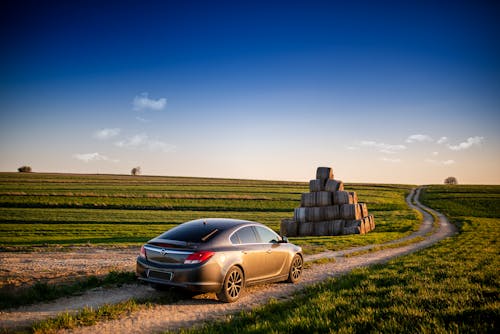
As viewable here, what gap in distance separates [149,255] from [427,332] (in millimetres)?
5630

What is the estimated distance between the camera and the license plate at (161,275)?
772 centimetres

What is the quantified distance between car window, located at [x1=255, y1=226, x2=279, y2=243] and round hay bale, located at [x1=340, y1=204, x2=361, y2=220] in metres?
19.0

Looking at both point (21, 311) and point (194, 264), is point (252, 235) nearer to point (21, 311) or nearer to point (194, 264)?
point (194, 264)

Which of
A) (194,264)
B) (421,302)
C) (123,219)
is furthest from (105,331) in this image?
(123,219)

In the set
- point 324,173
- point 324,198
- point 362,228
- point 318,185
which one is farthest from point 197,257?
point 324,173

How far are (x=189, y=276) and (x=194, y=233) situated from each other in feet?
3.73

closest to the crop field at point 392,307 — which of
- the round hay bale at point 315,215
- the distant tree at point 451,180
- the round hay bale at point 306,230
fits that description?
the round hay bale at point 306,230

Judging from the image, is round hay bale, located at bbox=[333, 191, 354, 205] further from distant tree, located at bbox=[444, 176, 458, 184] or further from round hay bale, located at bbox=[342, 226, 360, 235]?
distant tree, located at bbox=[444, 176, 458, 184]

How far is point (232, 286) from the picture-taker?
8.27 m

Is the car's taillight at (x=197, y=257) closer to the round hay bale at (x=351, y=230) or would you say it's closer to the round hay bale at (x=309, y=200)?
the round hay bale at (x=351, y=230)

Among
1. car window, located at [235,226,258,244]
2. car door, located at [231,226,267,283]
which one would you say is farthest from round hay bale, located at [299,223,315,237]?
car window, located at [235,226,258,244]

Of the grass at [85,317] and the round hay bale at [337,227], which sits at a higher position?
the grass at [85,317]

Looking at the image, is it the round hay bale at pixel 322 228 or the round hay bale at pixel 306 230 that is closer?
the round hay bale at pixel 322 228

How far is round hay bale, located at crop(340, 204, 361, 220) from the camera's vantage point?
27.8 metres
